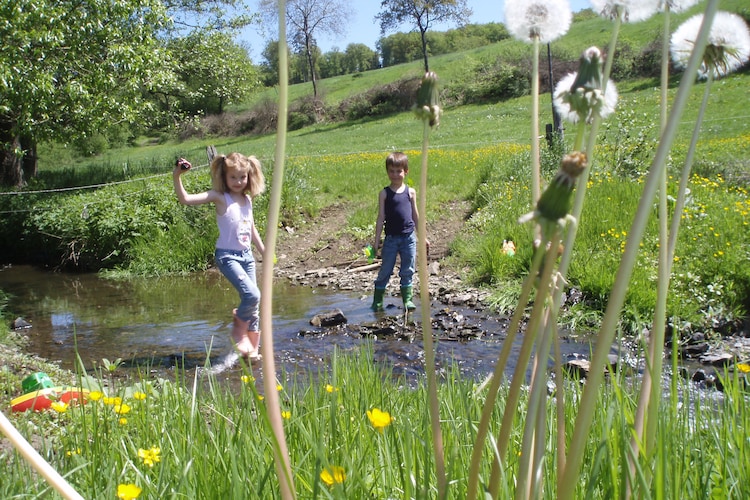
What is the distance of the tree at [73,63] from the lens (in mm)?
10117

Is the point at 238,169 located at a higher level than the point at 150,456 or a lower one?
higher

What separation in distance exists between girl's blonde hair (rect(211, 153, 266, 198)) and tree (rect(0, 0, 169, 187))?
6.23 m

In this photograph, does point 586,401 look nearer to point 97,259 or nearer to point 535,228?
point 535,228

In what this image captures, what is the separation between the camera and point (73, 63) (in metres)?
11.4

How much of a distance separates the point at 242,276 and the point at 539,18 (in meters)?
4.49

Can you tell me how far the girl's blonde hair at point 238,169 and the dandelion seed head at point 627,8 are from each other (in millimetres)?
4437

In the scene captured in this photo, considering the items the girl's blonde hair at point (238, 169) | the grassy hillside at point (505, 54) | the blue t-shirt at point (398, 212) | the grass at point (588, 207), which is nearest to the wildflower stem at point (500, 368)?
the grass at point (588, 207)

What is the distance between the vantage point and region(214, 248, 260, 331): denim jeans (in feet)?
16.9

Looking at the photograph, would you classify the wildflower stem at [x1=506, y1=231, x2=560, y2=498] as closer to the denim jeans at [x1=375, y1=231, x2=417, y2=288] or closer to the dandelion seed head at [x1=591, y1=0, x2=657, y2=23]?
the dandelion seed head at [x1=591, y1=0, x2=657, y2=23]

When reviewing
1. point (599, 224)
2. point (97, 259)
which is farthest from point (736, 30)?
point (97, 259)

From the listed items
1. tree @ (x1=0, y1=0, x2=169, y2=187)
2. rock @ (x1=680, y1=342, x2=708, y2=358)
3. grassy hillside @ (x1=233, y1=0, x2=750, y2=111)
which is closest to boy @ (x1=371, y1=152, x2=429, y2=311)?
rock @ (x1=680, y1=342, x2=708, y2=358)

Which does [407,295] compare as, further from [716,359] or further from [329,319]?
[716,359]

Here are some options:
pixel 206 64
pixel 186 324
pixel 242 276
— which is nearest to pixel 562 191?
pixel 242 276

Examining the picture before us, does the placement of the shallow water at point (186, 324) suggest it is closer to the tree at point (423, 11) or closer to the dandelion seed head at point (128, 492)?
the dandelion seed head at point (128, 492)
